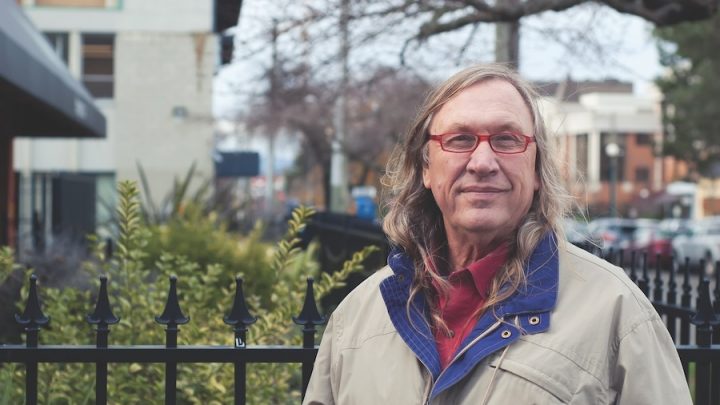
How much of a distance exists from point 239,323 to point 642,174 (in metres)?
90.8

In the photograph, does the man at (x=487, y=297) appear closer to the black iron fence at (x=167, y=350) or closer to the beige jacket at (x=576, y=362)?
the beige jacket at (x=576, y=362)

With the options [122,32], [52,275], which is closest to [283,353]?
[52,275]

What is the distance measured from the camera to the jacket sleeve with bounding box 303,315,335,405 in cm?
260

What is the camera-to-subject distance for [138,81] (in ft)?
88.1

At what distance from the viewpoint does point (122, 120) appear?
26922mm

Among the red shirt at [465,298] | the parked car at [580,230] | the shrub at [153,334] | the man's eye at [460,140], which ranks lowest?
the shrub at [153,334]

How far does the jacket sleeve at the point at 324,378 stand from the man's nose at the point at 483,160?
54 cm

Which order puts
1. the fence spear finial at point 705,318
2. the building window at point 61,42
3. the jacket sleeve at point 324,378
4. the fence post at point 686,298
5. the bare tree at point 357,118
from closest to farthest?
the jacket sleeve at point 324,378
the fence spear finial at point 705,318
the fence post at point 686,298
the bare tree at point 357,118
the building window at point 61,42

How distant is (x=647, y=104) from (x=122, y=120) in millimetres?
67574

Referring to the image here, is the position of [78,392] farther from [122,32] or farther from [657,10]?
[122,32]

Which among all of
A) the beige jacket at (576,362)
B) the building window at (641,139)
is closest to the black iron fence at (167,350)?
the beige jacket at (576,362)

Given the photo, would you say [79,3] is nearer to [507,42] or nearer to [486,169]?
[507,42]

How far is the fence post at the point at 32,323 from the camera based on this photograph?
3.09 m

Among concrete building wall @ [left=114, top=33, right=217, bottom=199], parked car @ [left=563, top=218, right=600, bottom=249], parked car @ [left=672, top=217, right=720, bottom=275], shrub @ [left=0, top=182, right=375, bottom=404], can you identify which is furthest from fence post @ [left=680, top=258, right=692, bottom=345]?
parked car @ [left=672, top=217, right=720, bottom=275]
